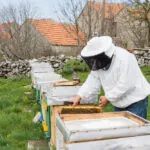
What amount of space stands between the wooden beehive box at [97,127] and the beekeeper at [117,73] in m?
0.41

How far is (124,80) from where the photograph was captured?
2.17 metres

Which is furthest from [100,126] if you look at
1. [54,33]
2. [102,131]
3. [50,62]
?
[54,33]

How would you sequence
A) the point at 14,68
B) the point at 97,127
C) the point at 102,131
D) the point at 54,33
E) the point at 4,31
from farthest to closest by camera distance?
the point at 54,33, the point at 4,31, the point at 14,68, the point at 97,127, the point at 102,131

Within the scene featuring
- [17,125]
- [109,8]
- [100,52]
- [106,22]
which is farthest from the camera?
[109,8]

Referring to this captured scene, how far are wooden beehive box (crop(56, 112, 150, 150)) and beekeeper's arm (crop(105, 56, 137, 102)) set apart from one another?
37cm

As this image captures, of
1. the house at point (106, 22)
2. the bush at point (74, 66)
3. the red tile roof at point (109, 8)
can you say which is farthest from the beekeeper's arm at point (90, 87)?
the red tile roof at point (109, 8)

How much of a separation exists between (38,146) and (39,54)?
10.3 m

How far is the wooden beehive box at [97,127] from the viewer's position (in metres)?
1.42

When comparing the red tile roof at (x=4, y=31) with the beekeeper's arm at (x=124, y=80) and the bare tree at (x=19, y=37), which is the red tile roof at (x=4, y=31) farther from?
the beekeeper's arm at (x=124, y=80)

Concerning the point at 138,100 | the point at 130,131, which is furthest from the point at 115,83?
the point at 130,131

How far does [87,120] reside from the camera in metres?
1.77

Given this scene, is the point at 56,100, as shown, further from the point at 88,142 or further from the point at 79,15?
A: the point at 79,15

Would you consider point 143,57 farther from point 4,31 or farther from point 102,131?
point 102,131

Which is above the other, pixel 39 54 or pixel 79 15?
pixel 79 15
